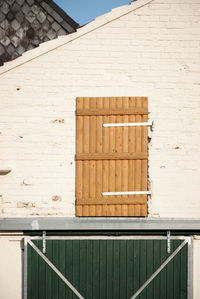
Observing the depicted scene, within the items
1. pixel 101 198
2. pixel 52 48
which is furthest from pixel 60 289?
pixel 52 48

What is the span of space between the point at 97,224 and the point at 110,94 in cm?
257

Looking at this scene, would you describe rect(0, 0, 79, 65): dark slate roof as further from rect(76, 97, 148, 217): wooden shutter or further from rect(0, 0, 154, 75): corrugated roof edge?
rect(76, 97, 148, 217): wooden shutter

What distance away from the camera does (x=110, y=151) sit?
691 centimetres

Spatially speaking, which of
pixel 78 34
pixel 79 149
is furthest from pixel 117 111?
pixel 78 34

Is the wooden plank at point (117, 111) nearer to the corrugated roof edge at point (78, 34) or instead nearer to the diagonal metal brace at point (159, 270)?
the corrugated roof edge at point (78, 34)

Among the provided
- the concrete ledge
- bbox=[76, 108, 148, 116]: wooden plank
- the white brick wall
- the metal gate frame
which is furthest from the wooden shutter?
the metal gate frame

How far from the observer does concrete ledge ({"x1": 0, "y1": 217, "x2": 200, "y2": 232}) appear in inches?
273

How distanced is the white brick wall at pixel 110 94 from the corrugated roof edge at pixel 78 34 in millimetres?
76

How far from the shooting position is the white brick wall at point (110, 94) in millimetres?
6785

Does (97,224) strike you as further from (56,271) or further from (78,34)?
(78,34)

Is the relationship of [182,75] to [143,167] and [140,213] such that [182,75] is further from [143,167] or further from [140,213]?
[140,213]

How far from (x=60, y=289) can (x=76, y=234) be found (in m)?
1.17

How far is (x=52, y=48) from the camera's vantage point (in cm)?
675

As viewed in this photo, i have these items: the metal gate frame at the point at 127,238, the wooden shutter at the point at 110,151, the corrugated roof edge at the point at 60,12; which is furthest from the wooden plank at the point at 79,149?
the corrugated roof edge at the point at 60,12
